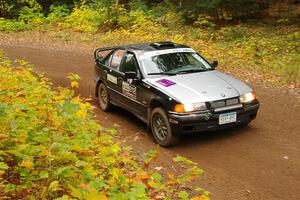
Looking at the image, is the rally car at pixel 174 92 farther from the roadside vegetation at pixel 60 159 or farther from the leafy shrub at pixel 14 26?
the leafy shrub at pixel 14 26

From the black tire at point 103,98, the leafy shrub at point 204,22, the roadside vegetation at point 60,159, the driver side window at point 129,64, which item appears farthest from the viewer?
the leafy shrub at point 204,22

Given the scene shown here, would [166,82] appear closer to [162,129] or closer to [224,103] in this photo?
[162,129]

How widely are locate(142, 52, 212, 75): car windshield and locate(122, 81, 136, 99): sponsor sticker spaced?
1.69 ft

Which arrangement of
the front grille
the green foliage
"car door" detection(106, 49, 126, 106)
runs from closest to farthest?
the front grille < "car door" detection(106, 49, 126, 106) < the green foliage

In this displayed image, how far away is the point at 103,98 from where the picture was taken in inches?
394

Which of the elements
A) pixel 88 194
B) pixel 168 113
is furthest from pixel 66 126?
pixel 168 113

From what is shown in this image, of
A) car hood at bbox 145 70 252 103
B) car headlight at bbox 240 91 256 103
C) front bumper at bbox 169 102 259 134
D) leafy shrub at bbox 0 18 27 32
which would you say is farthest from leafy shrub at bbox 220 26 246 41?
leafy shrub at bbox 0 18 27 32

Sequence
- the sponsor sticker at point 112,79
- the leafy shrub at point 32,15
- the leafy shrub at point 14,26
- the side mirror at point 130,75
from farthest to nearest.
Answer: the leafy shrub at point 32,15 < the leafy shrub at point 14,26 < the sponsor sticker at point 112,79 < the side mirror at point 130,75

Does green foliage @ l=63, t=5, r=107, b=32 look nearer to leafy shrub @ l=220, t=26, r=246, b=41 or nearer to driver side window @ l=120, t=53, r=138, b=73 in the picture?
leafy shrub @ l=220, t=26, r=246, b=41

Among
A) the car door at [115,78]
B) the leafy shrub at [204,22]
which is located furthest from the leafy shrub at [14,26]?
the car door at [115,78]

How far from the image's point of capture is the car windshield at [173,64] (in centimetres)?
829

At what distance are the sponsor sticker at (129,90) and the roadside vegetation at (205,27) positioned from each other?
5.29 meters

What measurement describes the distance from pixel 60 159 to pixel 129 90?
183 inches

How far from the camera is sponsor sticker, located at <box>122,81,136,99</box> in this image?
8469mm
